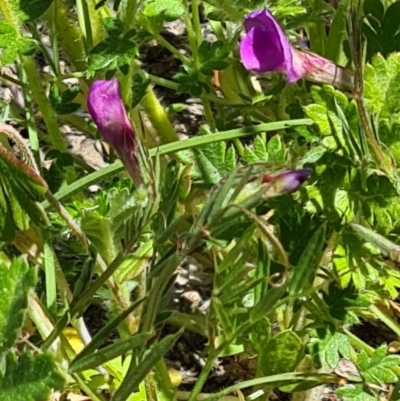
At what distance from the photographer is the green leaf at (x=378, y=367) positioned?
1322mm

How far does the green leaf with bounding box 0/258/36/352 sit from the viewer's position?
37.4 inches

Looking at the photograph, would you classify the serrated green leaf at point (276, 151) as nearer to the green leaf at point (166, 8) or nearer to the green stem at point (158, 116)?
the green leaf at point (166, 8)

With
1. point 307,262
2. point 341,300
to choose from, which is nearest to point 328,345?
point 341,300

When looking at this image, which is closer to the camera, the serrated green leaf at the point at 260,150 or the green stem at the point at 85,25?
the serrated green leaf at the point at 260,150

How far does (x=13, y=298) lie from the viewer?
38.4 inches

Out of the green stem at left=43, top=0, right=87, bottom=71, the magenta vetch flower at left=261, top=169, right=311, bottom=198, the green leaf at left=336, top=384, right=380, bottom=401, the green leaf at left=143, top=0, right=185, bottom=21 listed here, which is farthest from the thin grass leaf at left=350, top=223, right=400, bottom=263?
the green stem at left=43, top=0, right=87, bottom=71

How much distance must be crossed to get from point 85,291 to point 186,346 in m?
0.75

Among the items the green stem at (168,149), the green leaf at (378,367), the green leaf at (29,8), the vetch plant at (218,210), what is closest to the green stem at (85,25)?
the vetch plant at (218,210)

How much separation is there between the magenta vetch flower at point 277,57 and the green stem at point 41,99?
1.37ft

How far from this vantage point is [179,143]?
1.30m

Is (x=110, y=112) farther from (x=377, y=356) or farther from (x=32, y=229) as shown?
(x=377, y=356)

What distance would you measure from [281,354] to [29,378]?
387mm

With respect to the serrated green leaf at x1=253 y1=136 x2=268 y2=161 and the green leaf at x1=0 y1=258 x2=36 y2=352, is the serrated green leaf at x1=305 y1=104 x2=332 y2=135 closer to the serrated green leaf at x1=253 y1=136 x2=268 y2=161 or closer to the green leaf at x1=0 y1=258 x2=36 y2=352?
the serrated green leaf at x1=253 y1=136 x2=268 y2=161

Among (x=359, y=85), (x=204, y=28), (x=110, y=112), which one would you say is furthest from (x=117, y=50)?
(x=204, y=28)
